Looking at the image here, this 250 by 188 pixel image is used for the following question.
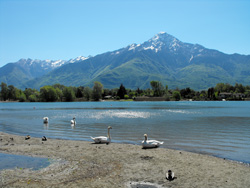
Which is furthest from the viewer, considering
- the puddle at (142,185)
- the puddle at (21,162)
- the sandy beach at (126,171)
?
the puddle at (21,162)

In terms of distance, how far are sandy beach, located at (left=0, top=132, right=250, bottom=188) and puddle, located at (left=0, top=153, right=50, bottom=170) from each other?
67 cm

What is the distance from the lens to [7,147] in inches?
766

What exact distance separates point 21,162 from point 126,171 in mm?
7128

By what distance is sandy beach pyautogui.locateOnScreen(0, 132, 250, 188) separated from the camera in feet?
36.1

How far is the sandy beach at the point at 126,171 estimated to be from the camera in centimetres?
1102

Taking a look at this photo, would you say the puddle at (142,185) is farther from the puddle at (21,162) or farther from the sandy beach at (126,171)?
the puddle at (21,162)

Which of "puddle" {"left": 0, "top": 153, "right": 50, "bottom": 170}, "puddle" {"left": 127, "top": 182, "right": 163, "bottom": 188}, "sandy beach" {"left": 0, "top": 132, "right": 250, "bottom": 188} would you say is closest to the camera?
"puddle" {"left": 127, "top": 182, "right": 163, "bottom": 188}

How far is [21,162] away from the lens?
48.9 feet

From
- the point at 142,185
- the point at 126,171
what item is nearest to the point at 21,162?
the point at 126,171

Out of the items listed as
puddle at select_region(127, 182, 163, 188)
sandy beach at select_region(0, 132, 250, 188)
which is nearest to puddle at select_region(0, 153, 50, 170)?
sandy beach at select_region(0, 132, 250, 188)

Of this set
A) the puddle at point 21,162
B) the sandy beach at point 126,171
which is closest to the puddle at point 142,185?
the sandy beach at point 126,171

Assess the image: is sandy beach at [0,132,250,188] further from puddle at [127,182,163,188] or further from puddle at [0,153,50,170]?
puddle at [0,153,50,170]

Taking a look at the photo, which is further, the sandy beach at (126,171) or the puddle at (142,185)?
the sandy beach at (126,171)

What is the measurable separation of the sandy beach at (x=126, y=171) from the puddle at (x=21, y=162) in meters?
0.67
